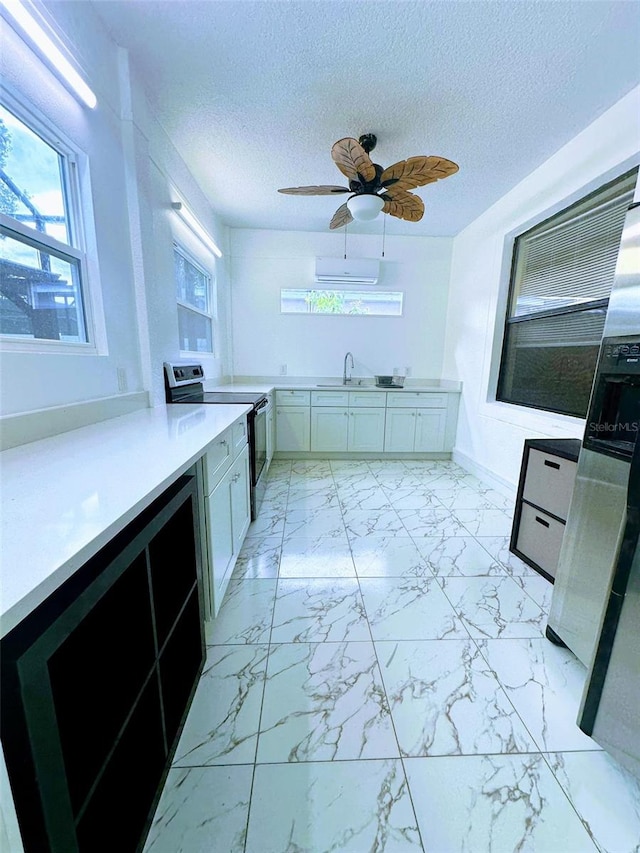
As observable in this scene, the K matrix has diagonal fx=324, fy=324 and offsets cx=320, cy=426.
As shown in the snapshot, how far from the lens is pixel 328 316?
170 inches

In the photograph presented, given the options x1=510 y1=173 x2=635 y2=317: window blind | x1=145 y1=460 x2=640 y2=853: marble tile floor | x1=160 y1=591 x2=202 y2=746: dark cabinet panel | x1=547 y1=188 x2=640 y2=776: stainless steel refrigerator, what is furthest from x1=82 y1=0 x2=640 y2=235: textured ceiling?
x1=145 y1=460 x2=640 y2=853: marble tile floor

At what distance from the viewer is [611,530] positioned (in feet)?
3.97

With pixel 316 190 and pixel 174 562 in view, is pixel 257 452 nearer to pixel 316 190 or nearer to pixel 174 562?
pixel 174 562

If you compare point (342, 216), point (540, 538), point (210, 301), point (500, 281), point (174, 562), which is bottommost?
point (540, 538)

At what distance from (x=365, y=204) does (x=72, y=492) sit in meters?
2.48

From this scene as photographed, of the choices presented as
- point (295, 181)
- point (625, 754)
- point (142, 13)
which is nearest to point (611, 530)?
point (625, 754)

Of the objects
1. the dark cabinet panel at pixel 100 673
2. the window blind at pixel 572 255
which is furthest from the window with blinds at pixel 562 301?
the dark cabinet panel at pixel 100 673

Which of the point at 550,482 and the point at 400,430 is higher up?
the point at 550,482

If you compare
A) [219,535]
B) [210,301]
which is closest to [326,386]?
[210,301]

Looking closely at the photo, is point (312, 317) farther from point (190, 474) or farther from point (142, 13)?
point (190, 474)

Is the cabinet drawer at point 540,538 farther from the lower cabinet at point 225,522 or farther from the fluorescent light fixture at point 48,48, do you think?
the fluorescent light fixture at point 48,48

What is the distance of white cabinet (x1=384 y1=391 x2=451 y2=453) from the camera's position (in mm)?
4020

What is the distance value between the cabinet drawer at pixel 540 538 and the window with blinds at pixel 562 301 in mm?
999
